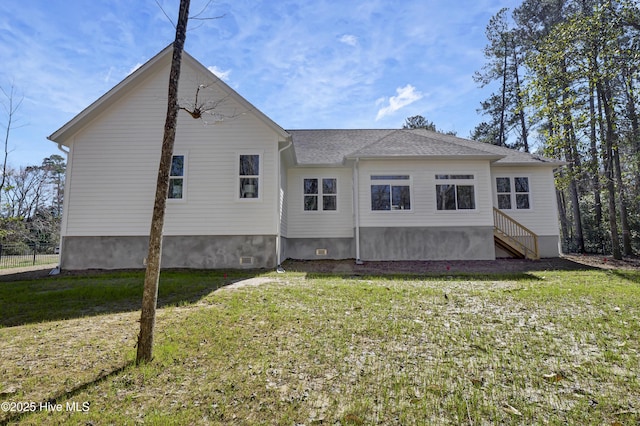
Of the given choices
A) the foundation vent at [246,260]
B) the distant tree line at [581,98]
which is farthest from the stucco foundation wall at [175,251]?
the distant tree line at [581,98]

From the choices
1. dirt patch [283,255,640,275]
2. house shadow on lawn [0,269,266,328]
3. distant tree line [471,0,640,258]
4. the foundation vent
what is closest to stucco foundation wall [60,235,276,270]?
the foundation vent

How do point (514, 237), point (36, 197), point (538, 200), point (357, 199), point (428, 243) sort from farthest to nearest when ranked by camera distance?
point (36, 197) < point (538, 200) < point (514, 237) < point (357, 199) < point (428, 243)

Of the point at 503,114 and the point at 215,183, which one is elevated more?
the point at 503,114

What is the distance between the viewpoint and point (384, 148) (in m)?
12.9

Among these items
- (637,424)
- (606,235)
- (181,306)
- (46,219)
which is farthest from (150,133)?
(46,219)

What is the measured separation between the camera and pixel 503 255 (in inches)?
548

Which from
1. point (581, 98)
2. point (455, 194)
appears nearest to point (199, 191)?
point (455, 194)

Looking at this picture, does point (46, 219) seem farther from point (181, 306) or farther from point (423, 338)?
point (423, 338)

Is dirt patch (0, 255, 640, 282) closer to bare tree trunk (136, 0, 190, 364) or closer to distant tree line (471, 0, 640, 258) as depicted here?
distant tree line (471, 0, 640, 258)

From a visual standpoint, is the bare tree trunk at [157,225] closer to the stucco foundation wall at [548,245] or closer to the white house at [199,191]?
the white house at [199,191]

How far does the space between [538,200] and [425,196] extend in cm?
586

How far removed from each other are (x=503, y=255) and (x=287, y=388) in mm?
13649

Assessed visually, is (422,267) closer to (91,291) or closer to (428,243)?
(428,243)

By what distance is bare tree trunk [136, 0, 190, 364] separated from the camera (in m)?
3.64
